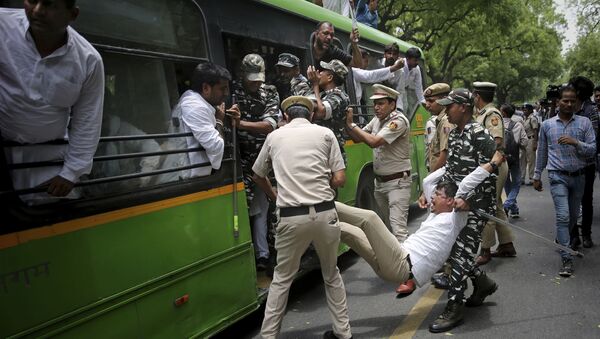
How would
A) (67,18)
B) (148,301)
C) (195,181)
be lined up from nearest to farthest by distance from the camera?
1. (67,18)
2. (148,301)
3. (195,181)

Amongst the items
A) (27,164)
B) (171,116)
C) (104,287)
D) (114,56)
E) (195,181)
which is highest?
(114,56)

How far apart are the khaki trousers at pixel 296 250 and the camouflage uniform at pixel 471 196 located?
3.49 ft

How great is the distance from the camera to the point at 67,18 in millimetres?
2289

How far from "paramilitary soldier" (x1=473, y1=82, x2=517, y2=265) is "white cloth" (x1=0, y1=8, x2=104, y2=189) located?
12.9 feet

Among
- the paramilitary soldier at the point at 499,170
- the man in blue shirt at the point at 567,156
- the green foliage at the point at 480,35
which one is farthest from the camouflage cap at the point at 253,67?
the green foliage at the point at 480,35

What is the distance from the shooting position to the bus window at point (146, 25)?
2865 millimetres

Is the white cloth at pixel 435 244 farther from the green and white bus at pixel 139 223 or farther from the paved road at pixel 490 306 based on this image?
the green and white bus at pixel 139 223

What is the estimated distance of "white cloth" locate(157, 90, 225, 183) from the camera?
3371 mm

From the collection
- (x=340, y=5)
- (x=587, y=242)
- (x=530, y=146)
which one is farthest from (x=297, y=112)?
(x=530, y=146)

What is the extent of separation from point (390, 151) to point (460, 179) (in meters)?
1.07

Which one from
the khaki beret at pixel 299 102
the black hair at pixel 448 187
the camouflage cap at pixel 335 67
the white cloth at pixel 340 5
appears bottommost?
the black hair at pixel 448 187

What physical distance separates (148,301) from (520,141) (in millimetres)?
9586

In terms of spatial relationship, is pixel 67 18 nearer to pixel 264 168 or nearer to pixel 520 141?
pixel 264 168

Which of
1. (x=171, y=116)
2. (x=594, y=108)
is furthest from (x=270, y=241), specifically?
(x=594, y=108)
